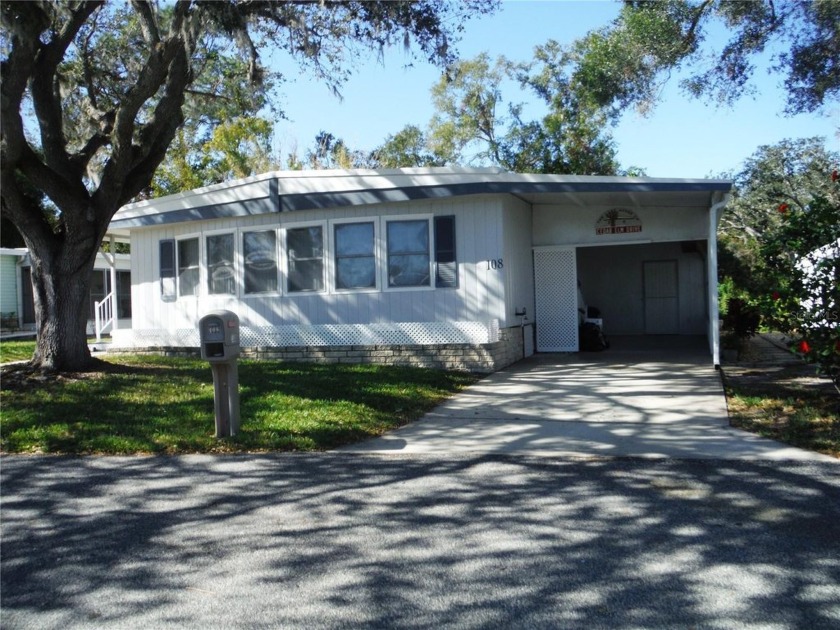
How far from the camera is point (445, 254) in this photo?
13.4 m

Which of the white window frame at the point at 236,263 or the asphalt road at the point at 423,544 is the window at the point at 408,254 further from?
the asphalt road at the point at 423,544

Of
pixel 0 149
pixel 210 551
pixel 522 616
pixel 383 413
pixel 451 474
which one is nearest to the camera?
pixel 522 616

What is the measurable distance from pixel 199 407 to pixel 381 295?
5.32m

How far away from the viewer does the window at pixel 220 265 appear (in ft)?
49.6

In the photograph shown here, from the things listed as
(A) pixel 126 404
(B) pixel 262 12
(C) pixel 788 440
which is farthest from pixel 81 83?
(C) pixel 788 440

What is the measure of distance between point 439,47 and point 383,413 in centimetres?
681

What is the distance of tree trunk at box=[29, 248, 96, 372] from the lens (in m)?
10.9

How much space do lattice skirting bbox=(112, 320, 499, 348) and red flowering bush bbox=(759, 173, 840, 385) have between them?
5285 millimetres

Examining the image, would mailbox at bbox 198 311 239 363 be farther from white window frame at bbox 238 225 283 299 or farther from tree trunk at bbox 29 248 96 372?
→ white window frame at bbox 238 225 283 299

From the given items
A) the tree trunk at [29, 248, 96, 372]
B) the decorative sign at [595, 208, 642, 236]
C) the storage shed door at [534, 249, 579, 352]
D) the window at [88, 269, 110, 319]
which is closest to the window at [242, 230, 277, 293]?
the tree trunk at [29, 248, 96, 372]

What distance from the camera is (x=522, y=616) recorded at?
387 centimetres

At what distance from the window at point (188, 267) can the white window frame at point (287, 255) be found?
2.24 metres

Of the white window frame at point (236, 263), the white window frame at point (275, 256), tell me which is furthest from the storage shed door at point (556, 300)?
→ the white window frame at point (236, 263)

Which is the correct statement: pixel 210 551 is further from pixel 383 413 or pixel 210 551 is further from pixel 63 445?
pixel 383 413
